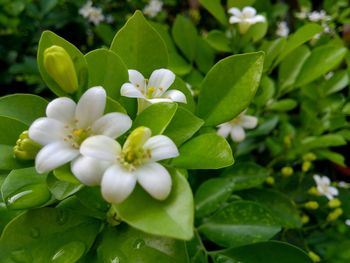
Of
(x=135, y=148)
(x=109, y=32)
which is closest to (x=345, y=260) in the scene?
(x=135, y=148)

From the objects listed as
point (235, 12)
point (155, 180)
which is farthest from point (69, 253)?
point (235, 12)

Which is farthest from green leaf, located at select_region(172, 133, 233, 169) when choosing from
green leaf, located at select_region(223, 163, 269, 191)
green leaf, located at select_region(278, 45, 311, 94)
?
green leaf, located at select_region(278, 45, 311, 94)

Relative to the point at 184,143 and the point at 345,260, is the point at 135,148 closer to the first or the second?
the point at 184,143

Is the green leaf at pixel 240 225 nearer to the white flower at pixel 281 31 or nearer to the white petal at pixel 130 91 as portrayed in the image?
the white petal at pixel 130 91

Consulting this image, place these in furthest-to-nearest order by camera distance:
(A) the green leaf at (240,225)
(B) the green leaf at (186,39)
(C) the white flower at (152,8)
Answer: (C) the white flower at (152,8), (B) the green leaf at (186,39), (A) the green leaf at (240,225)

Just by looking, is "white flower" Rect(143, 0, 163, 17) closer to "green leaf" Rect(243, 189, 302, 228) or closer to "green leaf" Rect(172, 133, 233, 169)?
"green leaf" Rect(243, 189, 302, 228)

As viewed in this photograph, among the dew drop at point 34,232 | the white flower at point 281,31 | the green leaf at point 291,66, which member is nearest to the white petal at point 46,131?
the dew drop at point 34,232
